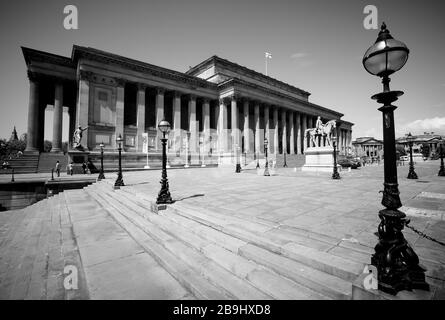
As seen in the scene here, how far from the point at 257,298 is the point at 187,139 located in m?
37.2

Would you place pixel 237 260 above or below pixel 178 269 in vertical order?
above

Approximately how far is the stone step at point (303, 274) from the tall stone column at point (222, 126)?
37025 mm

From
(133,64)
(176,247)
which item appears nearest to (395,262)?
→ (176,247)

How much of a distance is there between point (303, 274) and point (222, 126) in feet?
130

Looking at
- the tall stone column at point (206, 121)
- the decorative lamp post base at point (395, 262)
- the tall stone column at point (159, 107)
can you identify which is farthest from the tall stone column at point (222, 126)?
the decorative lamp post base at point (395, 262)

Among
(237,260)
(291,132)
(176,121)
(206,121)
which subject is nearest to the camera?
(237,260)

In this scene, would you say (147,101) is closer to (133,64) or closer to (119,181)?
(133,64)

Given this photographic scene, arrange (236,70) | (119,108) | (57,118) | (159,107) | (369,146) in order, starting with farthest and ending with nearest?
(369,146), (236,70), (159,107), (119,108), (57,118)

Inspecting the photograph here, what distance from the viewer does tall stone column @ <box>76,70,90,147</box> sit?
92.6ft

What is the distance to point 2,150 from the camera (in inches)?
2783

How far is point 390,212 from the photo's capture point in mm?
2814

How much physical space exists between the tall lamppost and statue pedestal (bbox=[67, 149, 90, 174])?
95.8 feet

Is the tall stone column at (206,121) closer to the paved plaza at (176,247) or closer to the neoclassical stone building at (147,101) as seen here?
the neoclassical stone building at (147,101)

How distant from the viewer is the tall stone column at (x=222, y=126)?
40844mm
